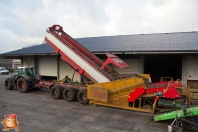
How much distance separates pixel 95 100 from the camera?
7246 millimetres

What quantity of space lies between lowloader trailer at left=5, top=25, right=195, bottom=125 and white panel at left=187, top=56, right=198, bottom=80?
2844 millimetres

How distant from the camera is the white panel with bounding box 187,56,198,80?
1005cm

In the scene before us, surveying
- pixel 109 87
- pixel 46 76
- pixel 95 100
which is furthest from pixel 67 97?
pixel 46 76

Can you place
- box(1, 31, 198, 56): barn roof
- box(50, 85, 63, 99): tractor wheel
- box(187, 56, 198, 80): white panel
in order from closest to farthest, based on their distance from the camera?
box(50, 85, 63, 99): tractor wheel
box(1, 31, 198, 56): barn roof
box(187, 56, 198, 80): white panel

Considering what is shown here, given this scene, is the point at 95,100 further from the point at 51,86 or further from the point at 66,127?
the point at 51,86

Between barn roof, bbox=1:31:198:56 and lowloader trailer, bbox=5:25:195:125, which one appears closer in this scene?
lowloader trailer, bbox=5:25:195:125

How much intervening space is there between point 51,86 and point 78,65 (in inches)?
97.3

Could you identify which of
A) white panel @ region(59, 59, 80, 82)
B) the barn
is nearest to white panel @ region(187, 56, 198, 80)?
the barn

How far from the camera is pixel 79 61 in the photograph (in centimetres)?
852

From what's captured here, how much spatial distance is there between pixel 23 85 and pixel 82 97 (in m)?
5.45

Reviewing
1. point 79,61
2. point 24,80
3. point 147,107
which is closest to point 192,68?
point 147,107

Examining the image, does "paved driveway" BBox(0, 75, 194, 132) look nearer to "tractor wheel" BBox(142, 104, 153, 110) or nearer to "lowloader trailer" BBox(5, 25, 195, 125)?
"tractor wheel" BBox(142, 104, 153, 110)

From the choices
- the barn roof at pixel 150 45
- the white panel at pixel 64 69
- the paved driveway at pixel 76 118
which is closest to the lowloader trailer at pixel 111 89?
the paved driveway at pixel 76 118

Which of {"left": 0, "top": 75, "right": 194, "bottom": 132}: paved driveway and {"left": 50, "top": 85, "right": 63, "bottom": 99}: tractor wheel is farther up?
{"left": 50, "top": 85, "right": 63, "bottom": 99}: tractor wheel
